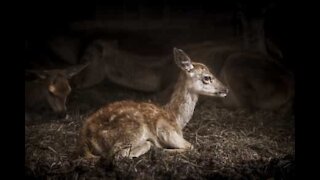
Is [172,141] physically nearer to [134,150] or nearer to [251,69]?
[134,150]

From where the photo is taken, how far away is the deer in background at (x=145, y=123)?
211 inches

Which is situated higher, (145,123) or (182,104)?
(182,104)

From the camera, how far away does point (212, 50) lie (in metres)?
8.64

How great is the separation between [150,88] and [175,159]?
3.40 meters

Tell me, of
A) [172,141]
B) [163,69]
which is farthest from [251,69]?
[172,141]

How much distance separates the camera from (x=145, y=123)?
560 centimetres

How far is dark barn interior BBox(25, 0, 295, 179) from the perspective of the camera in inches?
245

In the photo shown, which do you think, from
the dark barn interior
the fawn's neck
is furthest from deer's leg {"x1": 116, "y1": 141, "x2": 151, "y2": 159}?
the fawn's neck

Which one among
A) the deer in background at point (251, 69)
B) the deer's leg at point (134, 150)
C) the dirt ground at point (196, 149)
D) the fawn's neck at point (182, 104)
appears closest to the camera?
the dirt ground at point (196, 149)

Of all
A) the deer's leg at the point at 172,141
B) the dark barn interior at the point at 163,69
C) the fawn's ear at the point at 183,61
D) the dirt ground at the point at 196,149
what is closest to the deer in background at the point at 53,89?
the dark barn interior at the point at 163,69

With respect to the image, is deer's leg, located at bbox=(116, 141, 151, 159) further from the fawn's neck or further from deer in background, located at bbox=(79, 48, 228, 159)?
the fawn's neck

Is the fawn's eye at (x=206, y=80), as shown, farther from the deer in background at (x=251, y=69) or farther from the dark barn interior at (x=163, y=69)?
the deer in background at (x=251, y=69)

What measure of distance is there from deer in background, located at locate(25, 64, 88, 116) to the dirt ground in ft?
0.57

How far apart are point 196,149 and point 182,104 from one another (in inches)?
20.7
